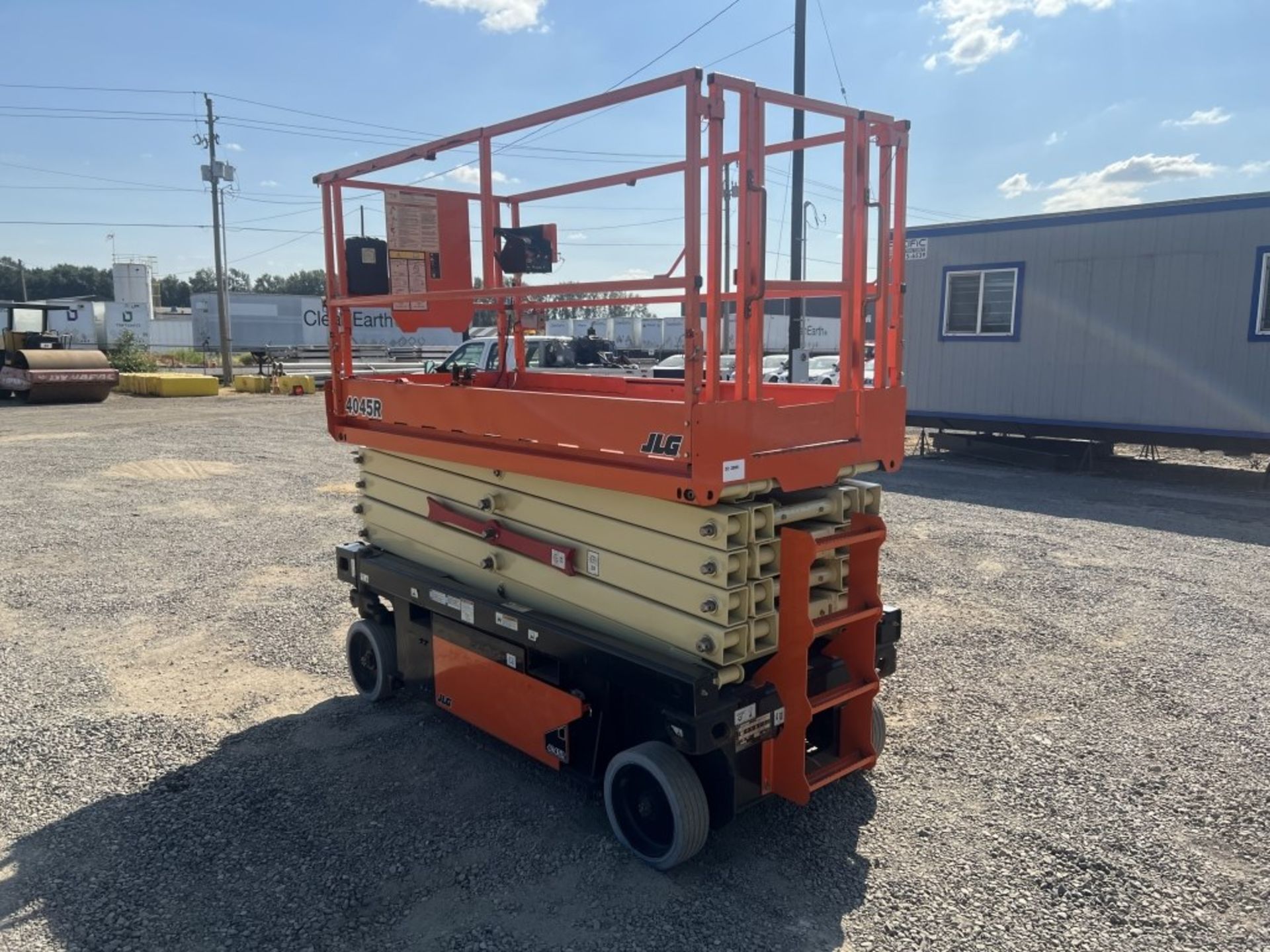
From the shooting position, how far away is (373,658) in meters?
5.00

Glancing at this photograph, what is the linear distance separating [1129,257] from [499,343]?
1009 cm

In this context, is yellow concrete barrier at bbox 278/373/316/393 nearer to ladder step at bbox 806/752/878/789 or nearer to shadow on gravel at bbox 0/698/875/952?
shadow on gravel at bbox 0/698/875/952

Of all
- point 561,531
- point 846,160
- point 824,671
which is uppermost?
point 846,160

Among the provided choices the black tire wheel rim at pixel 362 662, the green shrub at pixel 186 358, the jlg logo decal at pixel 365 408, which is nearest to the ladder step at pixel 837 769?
the black tire wheel rim at pixel 362 662

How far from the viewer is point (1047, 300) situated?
12750 mm

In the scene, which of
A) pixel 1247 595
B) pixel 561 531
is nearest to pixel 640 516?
pixel 561 531

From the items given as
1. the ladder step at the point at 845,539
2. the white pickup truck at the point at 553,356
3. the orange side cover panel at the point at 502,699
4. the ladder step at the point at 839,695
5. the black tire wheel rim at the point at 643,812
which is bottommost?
the black tire wheel rim at the point at 643,812

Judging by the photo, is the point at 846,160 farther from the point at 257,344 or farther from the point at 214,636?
the point at 257,344

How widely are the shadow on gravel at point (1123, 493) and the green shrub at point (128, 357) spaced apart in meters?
27.4

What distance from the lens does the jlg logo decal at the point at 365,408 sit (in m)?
4.78

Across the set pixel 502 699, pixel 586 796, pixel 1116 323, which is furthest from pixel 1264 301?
pixel 502 699

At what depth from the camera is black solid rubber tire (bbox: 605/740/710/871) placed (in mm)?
3326

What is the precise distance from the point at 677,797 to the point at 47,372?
23.6 m

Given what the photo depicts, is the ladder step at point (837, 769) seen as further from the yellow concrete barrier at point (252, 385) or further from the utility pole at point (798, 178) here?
the yellow concrete barrier at point (252, 385)
